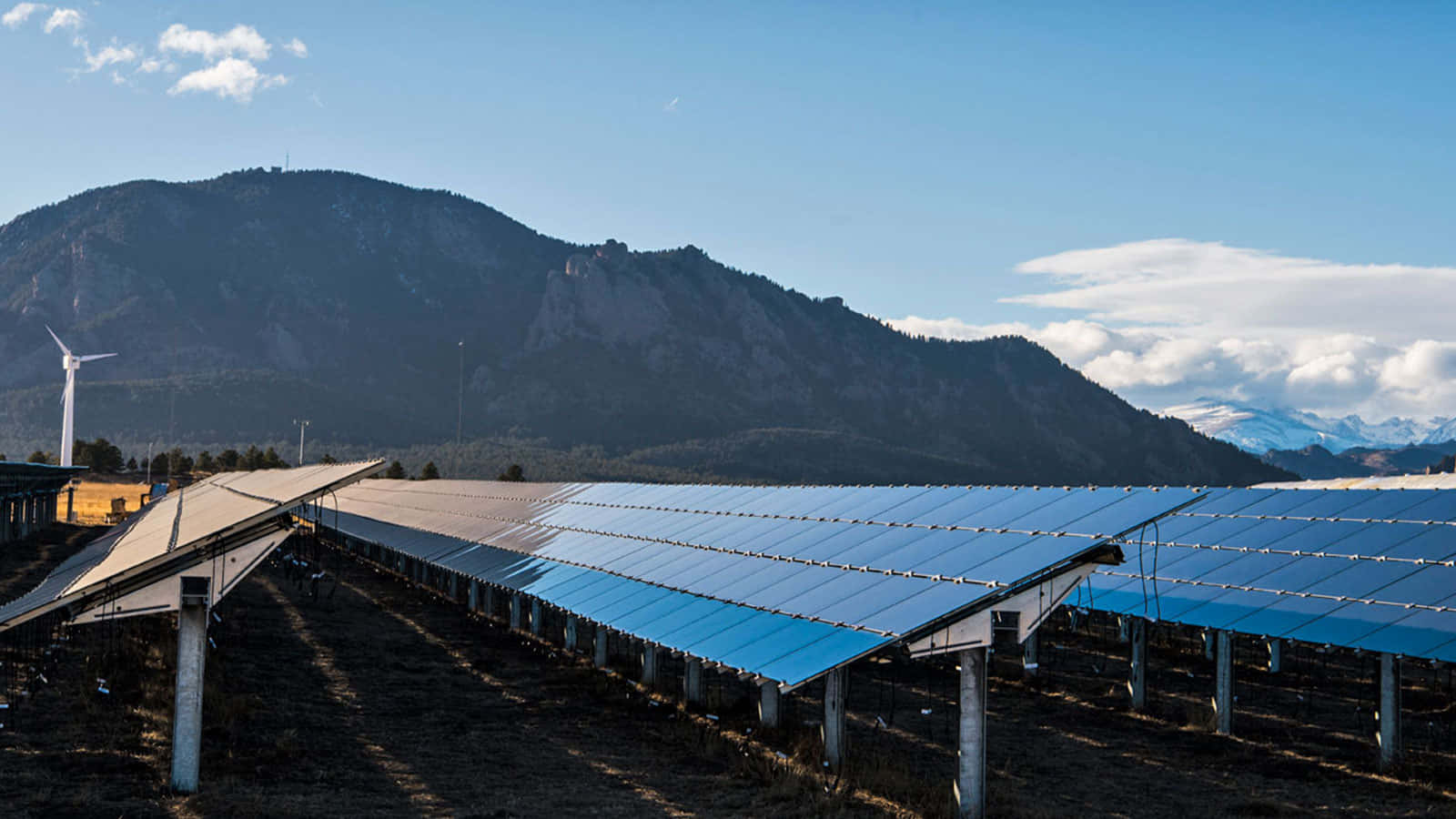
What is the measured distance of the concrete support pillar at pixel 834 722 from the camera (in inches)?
878

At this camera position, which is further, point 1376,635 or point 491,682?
point 491,682

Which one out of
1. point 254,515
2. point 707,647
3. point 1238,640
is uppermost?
point 254,515

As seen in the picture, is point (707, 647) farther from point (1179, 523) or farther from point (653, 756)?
point (1179, 523)

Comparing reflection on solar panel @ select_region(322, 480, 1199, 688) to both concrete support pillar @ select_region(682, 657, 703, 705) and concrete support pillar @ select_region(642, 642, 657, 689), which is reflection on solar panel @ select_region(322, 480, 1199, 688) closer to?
concrete support pillar @ select_region(642, 642, 657, 689)

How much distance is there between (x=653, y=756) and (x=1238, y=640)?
32.1 meters

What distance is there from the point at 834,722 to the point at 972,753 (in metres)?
4.20

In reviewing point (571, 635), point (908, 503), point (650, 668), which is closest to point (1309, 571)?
point (908, 503)

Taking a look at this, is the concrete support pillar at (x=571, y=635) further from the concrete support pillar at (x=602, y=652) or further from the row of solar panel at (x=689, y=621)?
the concrete support pillar at (x=602, y=652)

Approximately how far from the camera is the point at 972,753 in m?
19.1

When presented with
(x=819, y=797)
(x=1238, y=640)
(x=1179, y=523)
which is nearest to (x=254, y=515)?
(x=819, y=797)

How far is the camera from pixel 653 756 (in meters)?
24.6

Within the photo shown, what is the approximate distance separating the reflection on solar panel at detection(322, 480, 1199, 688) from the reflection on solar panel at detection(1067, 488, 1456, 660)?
145 inches

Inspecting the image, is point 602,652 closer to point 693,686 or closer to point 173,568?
point 693,686

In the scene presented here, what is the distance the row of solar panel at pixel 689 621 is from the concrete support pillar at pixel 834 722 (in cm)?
123
